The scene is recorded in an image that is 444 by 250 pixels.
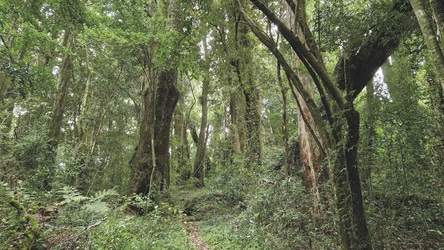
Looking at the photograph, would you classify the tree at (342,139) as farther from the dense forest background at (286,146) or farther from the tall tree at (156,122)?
the tall tree at (156,122)

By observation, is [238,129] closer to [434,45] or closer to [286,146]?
[286,146]

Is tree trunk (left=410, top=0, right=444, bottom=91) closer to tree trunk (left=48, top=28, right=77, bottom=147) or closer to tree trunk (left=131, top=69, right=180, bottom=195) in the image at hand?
tree trunk (left=131, top=69, right=180, bottom=195)

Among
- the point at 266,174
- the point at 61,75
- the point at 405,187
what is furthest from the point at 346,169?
the point at 61,75

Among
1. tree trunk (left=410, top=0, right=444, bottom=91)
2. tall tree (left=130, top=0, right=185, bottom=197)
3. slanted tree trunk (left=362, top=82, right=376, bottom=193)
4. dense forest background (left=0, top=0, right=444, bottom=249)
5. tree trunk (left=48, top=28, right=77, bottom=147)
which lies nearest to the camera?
tree trunk (left=410, top=0, right=444, bottom=91)

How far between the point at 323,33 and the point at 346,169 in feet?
7.56

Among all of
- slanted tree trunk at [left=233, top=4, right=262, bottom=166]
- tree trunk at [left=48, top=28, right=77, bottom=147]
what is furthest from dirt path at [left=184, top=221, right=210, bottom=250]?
tree trunk at [left=48, top=28, right=77, bottom=147]

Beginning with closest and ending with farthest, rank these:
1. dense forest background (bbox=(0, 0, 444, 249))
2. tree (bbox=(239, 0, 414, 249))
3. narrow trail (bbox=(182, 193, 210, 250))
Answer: tree (bbox=(239, 0, 414, 249))
dense forest background (bbox=(0, 0, 444, 249))
narrow trail (bbox=(182, 193, 210, 250))

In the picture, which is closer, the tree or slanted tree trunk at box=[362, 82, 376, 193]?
the tree

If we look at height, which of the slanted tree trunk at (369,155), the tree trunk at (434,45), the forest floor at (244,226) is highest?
the tree trunk at (434,45)

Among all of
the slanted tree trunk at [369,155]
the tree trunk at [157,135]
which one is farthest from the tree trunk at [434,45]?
the tree trunk at [157,135]

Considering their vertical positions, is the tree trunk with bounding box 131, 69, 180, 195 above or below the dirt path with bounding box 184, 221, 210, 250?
above

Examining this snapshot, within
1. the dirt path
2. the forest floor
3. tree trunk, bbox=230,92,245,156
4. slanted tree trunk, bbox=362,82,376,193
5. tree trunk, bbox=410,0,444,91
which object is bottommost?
the dirt path

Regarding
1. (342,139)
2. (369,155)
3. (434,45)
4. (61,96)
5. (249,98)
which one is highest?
(61,96)

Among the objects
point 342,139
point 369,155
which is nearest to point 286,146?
point 369,155
